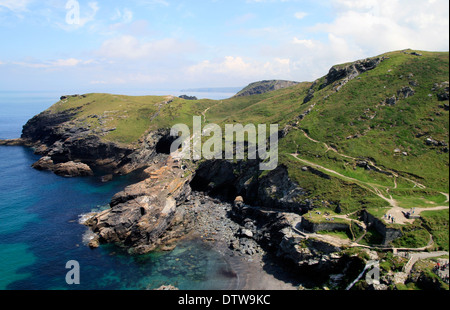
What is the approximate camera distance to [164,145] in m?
125

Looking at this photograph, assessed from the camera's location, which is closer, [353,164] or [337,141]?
[353,164]

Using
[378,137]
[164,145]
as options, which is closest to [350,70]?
[378,137]

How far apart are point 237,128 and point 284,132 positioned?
959 inches

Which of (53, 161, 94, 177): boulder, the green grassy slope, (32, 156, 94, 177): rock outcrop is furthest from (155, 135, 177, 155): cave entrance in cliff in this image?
the green grassy slope

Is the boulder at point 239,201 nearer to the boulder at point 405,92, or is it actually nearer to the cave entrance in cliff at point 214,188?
the cave entrance in cliff at point 214,188

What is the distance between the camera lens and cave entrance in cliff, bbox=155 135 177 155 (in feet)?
403

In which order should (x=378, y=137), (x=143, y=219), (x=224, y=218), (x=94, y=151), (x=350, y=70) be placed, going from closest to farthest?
(x=143, y=219) → (x=378, y=137) → (x=224, y=218) → (x=350, y=70) → (x=94, y=151)

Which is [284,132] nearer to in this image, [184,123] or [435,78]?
[435,78]

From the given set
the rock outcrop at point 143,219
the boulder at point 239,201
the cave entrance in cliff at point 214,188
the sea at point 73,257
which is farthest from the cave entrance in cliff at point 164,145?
the boulder at point 239,201

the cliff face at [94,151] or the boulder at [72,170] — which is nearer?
the boulder at [72,170]

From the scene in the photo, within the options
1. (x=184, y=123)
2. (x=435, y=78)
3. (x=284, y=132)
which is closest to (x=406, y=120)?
(x=435, y=78)

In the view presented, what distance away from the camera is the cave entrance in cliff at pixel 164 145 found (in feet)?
403

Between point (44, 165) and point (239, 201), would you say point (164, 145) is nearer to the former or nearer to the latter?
point (44, 165)

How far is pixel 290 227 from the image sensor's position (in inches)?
2034
